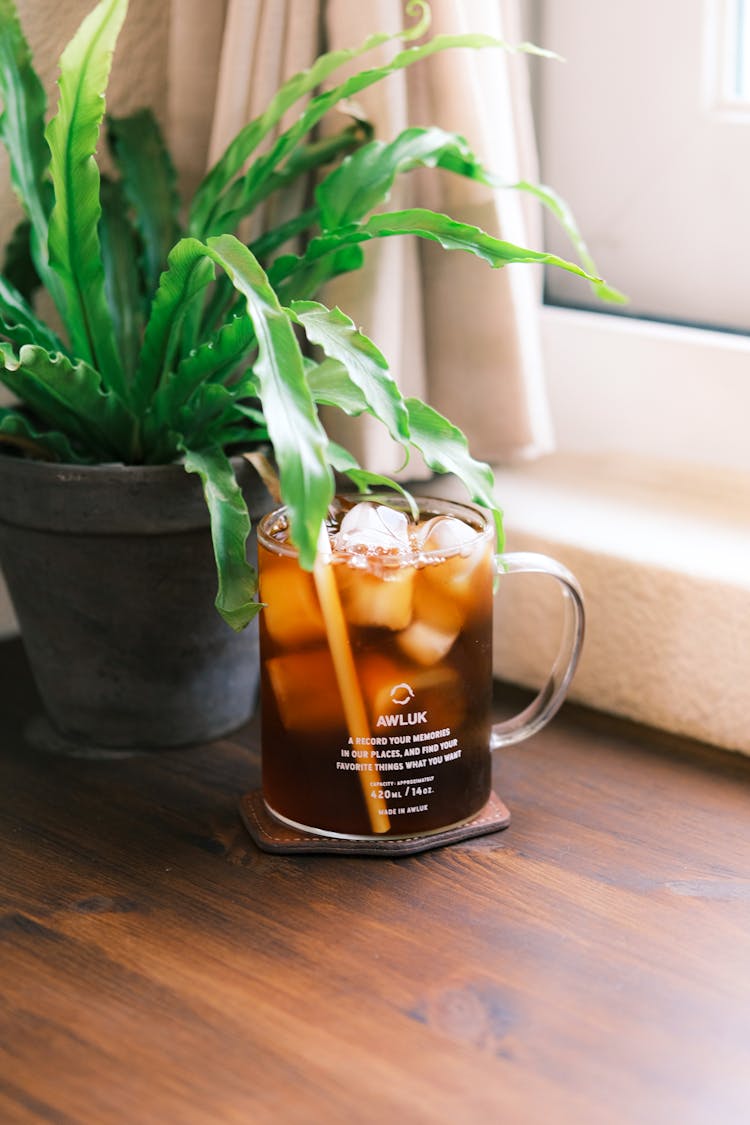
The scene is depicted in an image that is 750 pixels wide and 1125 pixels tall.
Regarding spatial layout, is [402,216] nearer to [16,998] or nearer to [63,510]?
[63,510]

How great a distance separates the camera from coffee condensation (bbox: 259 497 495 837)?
0.66 meters

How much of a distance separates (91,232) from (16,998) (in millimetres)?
379

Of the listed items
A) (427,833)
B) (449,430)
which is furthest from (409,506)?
(427,833)

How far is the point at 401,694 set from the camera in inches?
26.3

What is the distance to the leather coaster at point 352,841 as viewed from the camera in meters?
0.69

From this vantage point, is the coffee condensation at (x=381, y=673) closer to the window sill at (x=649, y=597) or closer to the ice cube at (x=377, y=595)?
the ice cube at (x=377, y=595)

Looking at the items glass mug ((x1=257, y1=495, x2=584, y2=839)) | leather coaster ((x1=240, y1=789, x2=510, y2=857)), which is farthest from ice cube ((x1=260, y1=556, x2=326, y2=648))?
leather coaster ((x1=240, y1=789, x2=510, y2=857))

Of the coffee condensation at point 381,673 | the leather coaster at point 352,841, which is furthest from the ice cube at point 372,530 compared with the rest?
the leather coaster at point 352,841

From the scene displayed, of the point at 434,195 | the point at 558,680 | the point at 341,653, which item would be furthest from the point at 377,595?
the point at 434,195

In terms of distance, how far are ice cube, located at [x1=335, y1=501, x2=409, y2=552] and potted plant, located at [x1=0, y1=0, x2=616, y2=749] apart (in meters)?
0.03

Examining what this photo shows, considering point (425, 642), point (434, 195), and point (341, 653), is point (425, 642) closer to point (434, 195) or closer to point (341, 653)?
point (341, 653)

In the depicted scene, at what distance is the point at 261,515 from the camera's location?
78cm

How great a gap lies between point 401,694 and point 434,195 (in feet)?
1.15

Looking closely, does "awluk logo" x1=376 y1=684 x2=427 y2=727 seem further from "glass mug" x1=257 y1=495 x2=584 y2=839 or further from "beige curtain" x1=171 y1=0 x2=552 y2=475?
"beige curtain" x1=171 y1=0 x2=552 y2=475
